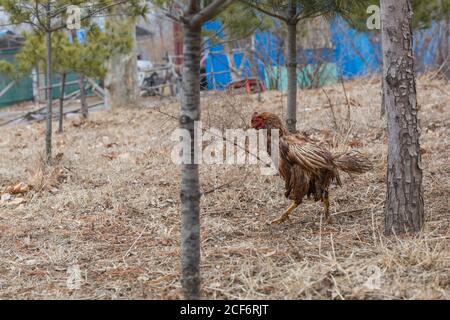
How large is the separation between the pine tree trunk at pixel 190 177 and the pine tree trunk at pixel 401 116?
1.54 metres

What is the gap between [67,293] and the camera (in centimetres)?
340

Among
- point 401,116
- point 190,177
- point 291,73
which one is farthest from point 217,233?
point 291,73

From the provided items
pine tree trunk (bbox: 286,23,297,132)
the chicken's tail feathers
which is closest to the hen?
the chicken's tail feathers

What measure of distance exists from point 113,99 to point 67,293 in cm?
1171

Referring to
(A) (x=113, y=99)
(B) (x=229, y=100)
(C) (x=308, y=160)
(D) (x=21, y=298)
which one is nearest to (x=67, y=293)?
(D) (x=21, y=298)

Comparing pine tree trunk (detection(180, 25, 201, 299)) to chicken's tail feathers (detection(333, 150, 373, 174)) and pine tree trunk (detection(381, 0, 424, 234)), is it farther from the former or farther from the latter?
chicken's tail feathers (detection(333, 150, 373, 174))

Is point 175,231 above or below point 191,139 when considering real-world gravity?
below

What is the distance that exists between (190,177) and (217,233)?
1.69 metres

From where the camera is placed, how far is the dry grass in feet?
10.7

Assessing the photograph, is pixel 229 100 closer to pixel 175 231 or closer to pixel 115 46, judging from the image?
pixel 175 231

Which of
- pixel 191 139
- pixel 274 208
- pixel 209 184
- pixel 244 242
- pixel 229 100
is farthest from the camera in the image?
pixel 229 100

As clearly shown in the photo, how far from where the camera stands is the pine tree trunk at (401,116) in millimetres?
3803

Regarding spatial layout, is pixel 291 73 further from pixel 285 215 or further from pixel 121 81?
pixel 121 81

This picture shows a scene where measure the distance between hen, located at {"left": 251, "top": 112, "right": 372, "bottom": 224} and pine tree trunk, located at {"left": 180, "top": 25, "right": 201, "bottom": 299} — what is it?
163cm
